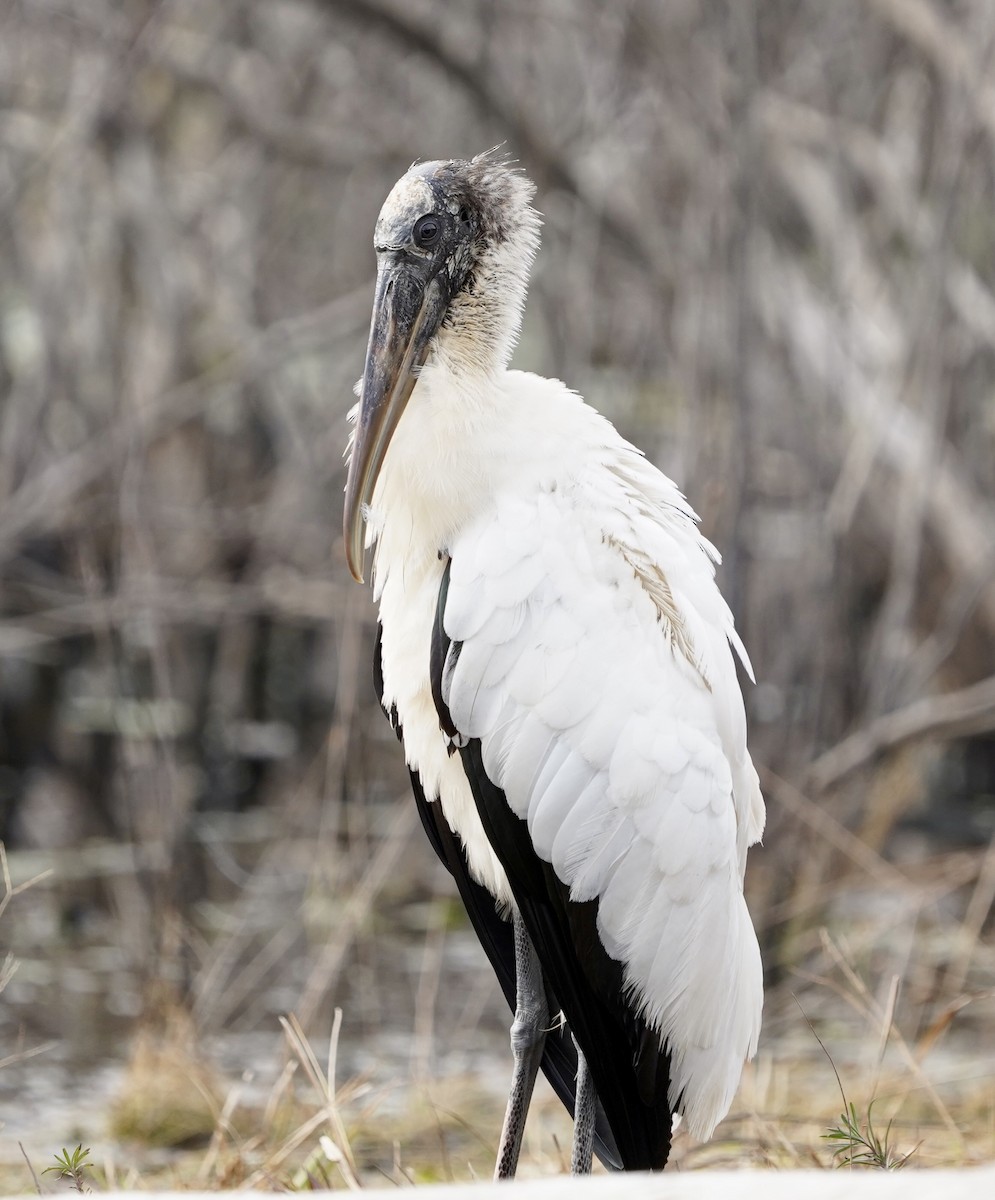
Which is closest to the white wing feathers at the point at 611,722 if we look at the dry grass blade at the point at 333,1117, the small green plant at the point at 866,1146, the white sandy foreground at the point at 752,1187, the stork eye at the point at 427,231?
the small green plant at the point at 866,1146

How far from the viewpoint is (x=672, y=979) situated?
3.60 metres

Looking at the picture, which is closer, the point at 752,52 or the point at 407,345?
the point at 407,345

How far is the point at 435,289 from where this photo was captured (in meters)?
3.88

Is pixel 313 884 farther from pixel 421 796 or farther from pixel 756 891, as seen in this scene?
pixel 421 796

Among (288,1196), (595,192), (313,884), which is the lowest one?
(313,884)

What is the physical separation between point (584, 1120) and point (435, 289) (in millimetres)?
1708

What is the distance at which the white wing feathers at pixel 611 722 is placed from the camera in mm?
3537

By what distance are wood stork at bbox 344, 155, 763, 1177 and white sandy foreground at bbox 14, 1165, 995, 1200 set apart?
3.10 feet

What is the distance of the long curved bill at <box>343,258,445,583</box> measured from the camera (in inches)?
149

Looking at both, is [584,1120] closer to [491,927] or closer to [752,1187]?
[491,927]

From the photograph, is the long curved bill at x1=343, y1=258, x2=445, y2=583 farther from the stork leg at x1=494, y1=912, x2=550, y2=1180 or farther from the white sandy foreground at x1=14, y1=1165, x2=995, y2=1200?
the white sandy foreground at x1=14, y1=1165, x2=995, y2=1200

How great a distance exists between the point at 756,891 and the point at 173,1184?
316cm

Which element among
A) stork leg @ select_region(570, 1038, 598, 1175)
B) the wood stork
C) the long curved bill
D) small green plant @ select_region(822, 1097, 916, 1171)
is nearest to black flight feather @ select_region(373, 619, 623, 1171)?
the wood stork

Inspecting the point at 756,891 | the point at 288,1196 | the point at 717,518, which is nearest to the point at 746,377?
the point at 717,518
